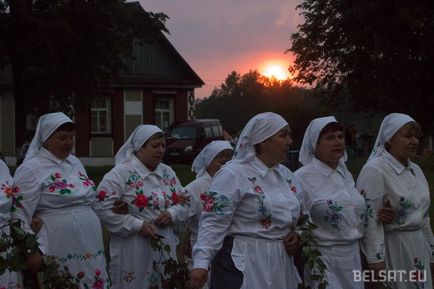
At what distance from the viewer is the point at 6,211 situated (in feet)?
18.7

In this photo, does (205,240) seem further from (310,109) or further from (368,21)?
(310,109)

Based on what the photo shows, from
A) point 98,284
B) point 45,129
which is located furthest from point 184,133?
point 98,284

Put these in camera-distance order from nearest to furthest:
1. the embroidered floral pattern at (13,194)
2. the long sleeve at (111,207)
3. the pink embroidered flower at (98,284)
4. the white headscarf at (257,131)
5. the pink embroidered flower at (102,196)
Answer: the white headscarf at (257,131) → the embroidered floral pattern at (13,194) → the pink embroidered flower at (98,284) → the long sleeve at (111,207) → the pink embroidered flower at (102,196)

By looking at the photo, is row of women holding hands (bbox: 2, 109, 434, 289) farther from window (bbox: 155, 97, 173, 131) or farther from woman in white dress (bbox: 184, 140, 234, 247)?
window (bbox: 155, 97, 173, 131)

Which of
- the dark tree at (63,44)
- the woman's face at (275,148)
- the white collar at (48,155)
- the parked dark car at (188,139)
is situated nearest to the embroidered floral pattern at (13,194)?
the white collar at (48,155)

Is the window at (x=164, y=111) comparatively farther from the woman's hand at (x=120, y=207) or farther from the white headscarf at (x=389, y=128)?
the white headscarf at (x=389, y=128)

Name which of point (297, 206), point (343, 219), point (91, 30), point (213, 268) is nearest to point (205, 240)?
point (213, 268)

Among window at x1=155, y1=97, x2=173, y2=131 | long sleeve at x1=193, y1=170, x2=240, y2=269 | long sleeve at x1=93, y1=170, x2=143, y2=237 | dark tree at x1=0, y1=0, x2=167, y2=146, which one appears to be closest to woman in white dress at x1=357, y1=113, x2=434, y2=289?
long sleeve at x1=193, y1=170, x2=240, y2=269

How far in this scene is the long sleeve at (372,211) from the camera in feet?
18.8

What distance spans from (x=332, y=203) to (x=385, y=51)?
2611 centimetres

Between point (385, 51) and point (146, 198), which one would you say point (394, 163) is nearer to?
point (146, 198)

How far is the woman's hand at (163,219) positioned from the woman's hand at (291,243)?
6.24ft

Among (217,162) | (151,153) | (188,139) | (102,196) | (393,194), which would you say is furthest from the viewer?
(188,139)

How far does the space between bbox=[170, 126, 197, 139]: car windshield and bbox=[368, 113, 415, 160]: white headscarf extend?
2910cm
